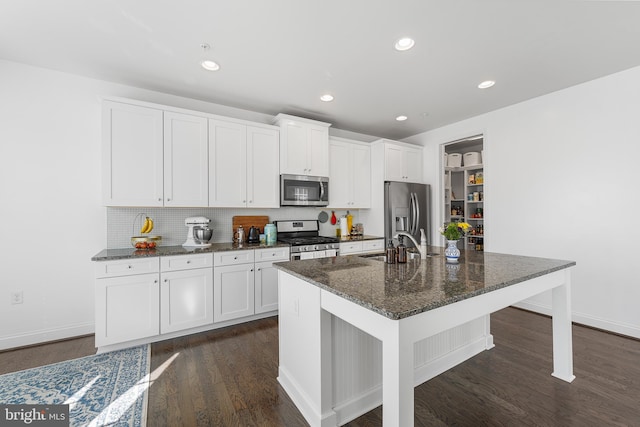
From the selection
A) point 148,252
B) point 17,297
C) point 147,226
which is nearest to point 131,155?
point 147,226

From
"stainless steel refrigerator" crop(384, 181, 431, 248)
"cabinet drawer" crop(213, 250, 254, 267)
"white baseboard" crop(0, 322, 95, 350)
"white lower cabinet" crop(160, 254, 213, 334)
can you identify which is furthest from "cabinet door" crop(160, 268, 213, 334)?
"stainless steel refrigerator" crop(384, 181, 431, 248)

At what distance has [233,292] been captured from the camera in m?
2.97

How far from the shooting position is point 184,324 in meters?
2.71

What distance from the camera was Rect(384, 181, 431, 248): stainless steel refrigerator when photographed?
4176 millimetres

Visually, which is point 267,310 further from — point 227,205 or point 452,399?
point 452,399

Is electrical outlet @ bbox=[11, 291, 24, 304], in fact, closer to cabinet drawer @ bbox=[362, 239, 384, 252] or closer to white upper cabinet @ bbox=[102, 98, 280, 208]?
white upper cabinet @ bbox=[102, 98, 280, 208]

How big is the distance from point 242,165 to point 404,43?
214 centimetres

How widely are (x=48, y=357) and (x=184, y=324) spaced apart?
1.08 m

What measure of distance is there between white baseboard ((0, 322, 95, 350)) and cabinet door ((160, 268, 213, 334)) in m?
0.92

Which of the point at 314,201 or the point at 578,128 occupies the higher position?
the point at 578,128

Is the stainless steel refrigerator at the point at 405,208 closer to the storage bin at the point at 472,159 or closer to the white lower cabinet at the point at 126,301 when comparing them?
the storage bin at the point at 472,159

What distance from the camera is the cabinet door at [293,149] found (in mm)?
3545

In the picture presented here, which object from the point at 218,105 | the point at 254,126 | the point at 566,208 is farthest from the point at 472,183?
the point at 218,105

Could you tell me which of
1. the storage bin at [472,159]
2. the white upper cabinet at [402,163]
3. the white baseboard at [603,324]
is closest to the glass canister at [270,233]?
the white upper cabinet at [402,163]
